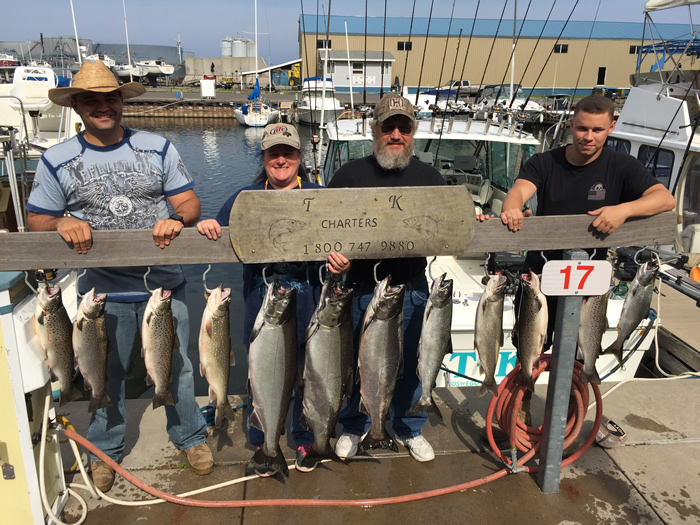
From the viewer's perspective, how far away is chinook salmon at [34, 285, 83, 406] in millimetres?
2508

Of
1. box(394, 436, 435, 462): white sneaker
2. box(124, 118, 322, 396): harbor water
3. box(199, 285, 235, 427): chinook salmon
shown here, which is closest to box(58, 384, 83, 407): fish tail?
box(199, 285, 235, 427): chinook salmon

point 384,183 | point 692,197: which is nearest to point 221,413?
point 384,183

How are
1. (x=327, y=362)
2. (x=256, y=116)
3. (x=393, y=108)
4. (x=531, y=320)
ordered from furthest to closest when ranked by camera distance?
(x=256, y=116), (x=393, y=108), (x=531, y=320), (x=327, y=362)

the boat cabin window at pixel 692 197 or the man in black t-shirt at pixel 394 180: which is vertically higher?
the man in black t-shirt at pixel 394 180

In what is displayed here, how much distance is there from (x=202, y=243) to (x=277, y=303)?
0.48 meters

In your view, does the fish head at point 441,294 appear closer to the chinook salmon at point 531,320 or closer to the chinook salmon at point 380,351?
the chinook salmon at point 380,351

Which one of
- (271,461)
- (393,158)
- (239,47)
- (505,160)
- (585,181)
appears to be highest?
(239,47)

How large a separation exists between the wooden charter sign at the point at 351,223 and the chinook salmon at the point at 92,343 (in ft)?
2.55

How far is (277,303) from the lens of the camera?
2561 millimetres

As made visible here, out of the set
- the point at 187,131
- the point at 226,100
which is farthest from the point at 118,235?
the point at 226,100

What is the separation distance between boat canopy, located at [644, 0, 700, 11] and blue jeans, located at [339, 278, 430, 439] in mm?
8247

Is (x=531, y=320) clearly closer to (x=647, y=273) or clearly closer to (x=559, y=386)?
(x=559, y=386)

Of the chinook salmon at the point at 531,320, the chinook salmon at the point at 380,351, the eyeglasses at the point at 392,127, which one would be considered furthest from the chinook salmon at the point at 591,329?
the eyeglasses at the point at 392,127

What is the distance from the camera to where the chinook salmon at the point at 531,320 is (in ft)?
9.16
